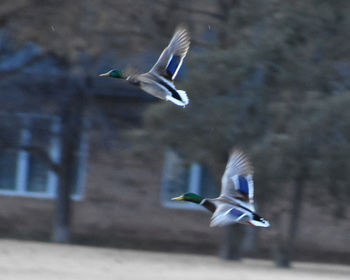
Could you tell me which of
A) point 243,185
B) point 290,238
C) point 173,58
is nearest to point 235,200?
point 243,185

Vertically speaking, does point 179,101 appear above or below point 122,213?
above

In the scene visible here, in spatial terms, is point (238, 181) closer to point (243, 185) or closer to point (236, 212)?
point (243, 185)

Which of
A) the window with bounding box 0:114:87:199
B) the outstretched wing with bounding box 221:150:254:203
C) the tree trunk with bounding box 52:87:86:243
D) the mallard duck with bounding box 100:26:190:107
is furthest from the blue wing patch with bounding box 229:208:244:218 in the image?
the tree trunk with bounding box 52:87:86:243

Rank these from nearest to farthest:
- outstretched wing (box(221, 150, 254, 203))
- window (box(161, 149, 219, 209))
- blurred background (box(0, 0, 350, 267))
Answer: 1. outstretched wing (box(221, 150, 254, 203))
2. blurred background (box(0, 0, 350, 267))
3. window (box(161, 149, 219, 209))

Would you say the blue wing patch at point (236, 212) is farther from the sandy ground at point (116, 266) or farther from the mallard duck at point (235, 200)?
the sandy ground at point (116, 266)

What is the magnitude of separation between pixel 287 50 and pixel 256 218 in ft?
26.7

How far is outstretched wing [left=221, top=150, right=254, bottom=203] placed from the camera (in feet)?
17.5

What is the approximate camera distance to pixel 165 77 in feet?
17.0

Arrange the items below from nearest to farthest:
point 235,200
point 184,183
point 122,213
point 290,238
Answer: point 235,200
point 290,238
point 184,183
point 122,213

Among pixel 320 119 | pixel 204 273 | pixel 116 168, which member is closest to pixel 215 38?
pixel 320 119

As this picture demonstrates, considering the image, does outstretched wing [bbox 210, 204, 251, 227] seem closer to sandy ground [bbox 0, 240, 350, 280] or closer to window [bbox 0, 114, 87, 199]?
sandy ground [bbox 0, 240, 350, 280]

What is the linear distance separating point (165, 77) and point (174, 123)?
8.34 metres

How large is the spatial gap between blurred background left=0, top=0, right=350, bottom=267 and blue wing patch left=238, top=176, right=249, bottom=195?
22.5 ft

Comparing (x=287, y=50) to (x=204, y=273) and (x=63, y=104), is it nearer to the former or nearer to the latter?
(x=204, y=273)
